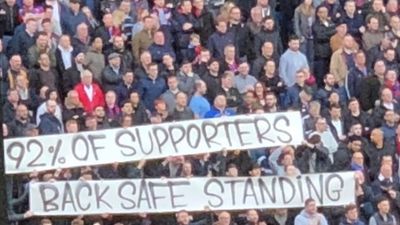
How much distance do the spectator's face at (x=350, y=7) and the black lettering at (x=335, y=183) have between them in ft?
13.6

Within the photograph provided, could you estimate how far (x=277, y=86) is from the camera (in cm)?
1505

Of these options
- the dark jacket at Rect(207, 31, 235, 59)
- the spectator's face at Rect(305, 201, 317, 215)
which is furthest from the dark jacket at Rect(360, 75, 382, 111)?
the spectator's face at Rect(305, 201, 317, 215)

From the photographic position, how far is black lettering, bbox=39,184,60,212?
12156mm

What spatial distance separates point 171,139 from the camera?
12430mm

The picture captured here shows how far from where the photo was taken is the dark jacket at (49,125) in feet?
42.9

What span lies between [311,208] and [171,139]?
1664 mm

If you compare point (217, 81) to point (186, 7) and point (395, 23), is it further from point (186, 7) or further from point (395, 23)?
point (395, 23)

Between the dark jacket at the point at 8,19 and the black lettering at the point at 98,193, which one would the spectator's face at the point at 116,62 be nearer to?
the dark jacket at the point at 8,19

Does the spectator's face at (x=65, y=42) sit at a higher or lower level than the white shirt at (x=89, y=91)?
higher

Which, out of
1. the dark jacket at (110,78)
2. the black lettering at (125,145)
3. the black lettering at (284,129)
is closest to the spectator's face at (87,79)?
A: the dark jacket at (110,78)

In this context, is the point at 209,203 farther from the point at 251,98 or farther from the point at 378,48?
the point at 378,48

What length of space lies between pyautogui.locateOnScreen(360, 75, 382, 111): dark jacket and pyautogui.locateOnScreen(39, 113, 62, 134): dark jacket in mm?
4184

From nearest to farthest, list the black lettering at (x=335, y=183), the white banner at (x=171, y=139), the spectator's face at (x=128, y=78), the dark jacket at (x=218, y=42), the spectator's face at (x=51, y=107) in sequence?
1. the white banner at (x=171, y=139)
2. the black lettering at (x=335, y=183)
3. the spectator's face at (x=51, y=107)
4. the spectator's face at (x=128, y=78)
5. the dark jacket at (x=218, y=42)

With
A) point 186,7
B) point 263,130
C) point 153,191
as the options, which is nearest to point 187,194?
point 153,191
